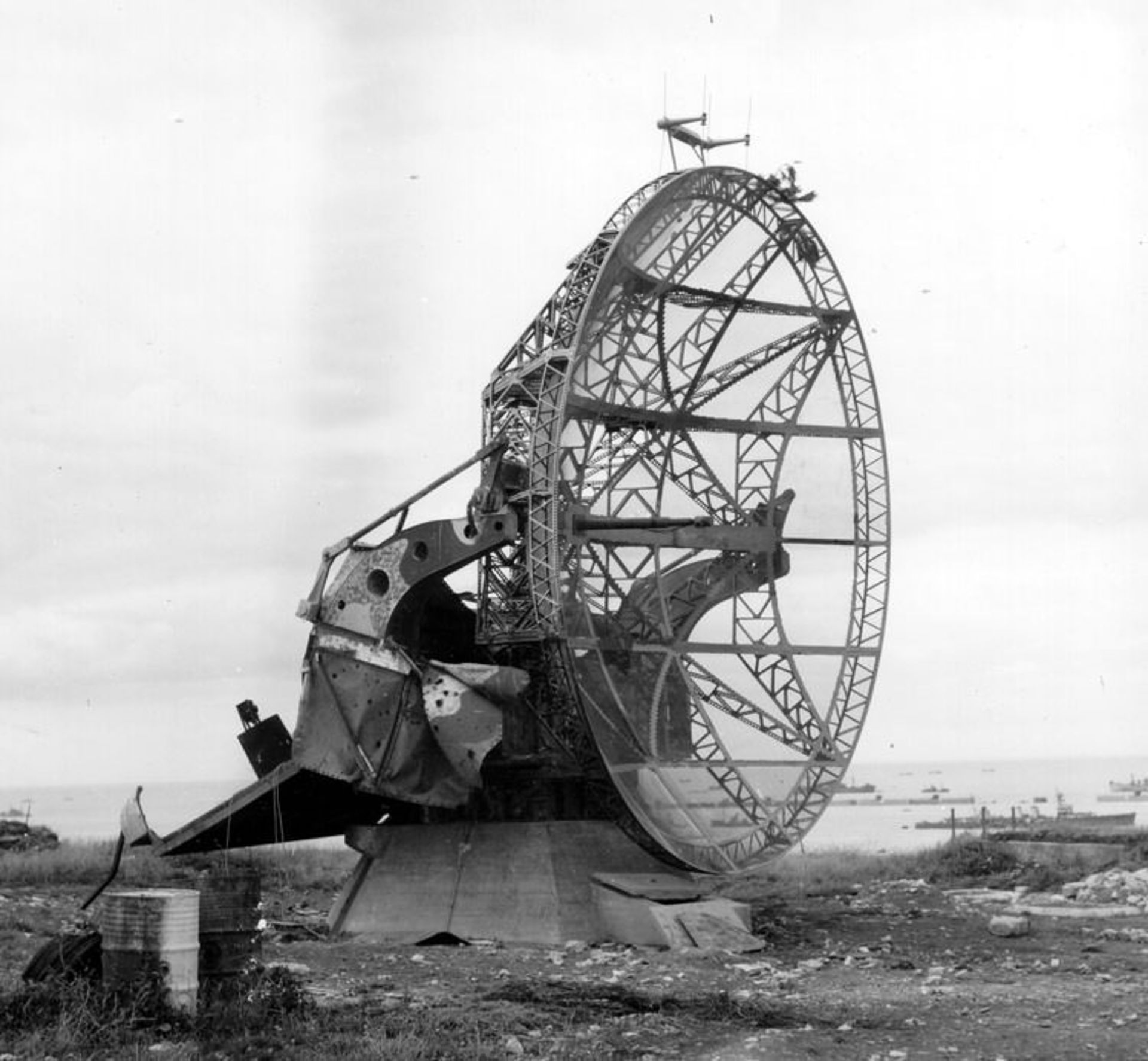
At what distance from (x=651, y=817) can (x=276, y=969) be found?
307 inches

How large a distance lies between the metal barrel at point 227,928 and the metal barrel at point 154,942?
0.52 m

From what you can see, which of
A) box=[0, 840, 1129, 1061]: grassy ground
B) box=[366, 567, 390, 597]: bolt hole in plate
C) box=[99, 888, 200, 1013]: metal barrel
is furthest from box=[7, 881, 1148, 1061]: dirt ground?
box=[366, 567, 390, 597]: bolt hole in plate

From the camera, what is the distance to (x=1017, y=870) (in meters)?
30.0

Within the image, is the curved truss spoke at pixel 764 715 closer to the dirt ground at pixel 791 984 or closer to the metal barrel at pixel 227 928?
the dirt ground at pixel 791 984

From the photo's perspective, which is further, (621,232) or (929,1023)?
(621,232)

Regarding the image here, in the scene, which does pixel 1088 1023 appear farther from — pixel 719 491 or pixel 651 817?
pixel 719 491

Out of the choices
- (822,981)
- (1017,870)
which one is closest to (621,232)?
(822,981)

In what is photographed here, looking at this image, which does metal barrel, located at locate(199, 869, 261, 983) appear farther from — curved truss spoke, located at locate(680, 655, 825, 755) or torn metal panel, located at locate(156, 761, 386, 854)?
curved truss spoke, located at locate(680, 655, 825, 755)

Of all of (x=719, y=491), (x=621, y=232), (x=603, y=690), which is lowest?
(x=603, y=690)

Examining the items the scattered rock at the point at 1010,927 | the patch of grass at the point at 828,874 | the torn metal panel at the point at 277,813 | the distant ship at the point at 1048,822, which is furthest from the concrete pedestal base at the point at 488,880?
the distant ship at the point at 1048,822

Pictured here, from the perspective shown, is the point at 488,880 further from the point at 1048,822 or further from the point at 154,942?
the point at 1048,822

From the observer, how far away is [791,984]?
17.6m

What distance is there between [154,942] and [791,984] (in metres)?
7.29

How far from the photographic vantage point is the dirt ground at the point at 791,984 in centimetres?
1367
